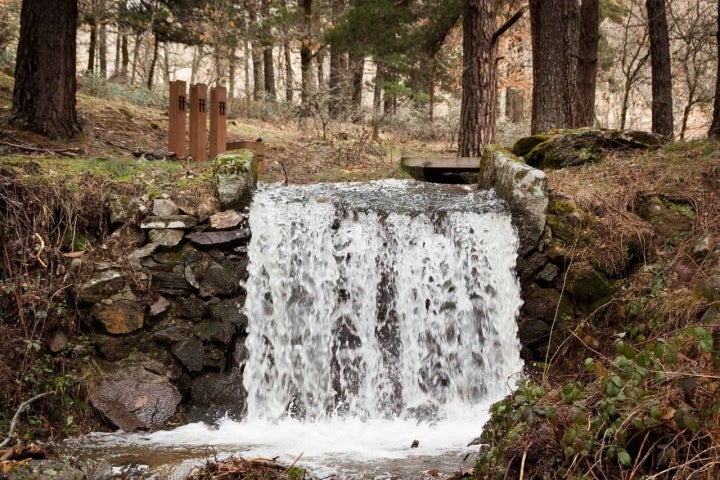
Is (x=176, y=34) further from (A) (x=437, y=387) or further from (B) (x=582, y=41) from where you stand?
(A) (x=437, y=387)

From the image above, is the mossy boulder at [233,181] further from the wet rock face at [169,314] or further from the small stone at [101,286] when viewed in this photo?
the small stone at [101,286]

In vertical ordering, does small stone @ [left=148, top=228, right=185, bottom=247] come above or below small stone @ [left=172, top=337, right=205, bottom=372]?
above

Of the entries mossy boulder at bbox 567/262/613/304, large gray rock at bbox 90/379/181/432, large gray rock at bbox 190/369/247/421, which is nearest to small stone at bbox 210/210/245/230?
large gray rock at bbox 190/369/247/421

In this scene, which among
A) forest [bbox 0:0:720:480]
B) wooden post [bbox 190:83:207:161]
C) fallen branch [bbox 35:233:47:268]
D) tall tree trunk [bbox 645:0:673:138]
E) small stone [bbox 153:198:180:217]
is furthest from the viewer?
tall tree trunk [bbox 645:0:673:138]

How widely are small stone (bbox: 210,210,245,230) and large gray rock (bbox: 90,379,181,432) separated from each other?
157cm

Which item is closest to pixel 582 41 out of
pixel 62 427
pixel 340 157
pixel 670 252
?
pixel 340 157

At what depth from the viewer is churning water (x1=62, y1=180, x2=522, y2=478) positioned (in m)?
5.40

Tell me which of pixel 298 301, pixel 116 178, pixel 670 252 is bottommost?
pixel 298 301

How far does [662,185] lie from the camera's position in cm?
631

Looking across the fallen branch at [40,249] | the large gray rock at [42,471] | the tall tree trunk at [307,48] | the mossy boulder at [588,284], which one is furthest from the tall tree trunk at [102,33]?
the large gray rock at [42,471]

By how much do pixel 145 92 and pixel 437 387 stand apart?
10.1m

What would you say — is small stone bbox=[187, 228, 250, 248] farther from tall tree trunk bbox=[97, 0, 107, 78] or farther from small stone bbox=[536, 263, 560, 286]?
tall tree trunk bbox=[97, 0, 107, 78]

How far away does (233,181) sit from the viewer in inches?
241

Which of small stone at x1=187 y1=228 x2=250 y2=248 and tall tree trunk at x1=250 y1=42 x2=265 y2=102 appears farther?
tall tree trunk at x1=250 y1=42 x2=265 y2=102
